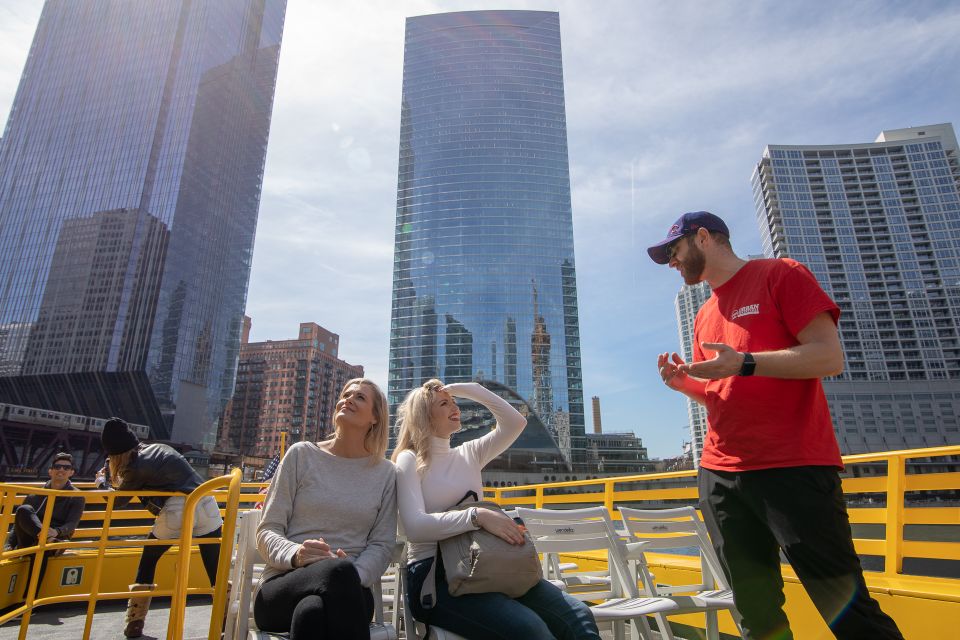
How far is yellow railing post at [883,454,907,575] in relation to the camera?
298cm

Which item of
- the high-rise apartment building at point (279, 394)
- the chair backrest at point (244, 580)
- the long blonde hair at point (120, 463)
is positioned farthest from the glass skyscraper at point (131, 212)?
the chair backrest at point (244, 580)

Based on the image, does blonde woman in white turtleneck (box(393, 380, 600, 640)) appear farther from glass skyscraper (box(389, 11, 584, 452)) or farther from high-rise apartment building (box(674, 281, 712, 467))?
high-rise apartment building (box(674, 281, 712, 467))

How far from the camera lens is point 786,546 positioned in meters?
1.66

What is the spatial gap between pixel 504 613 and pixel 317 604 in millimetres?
740

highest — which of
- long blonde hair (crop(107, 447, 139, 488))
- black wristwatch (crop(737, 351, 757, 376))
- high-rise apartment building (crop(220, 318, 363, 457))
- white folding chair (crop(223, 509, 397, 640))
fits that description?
high-rise apartment building (crop(220, 318, 363, 457))

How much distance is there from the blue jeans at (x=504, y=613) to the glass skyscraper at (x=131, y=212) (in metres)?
74.6

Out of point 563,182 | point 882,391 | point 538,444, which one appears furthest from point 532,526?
point 882,391

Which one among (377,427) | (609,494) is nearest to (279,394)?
(609,494)

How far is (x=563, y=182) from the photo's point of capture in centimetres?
9231

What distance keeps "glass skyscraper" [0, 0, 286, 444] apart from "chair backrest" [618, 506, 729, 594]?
2929 inches

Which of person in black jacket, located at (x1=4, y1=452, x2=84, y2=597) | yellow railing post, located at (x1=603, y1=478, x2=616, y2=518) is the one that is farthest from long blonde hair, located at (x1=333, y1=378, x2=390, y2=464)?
yellow railing post, located at (x1=603, y1=478, x2=616, y2=518)

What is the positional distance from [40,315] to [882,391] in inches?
4936

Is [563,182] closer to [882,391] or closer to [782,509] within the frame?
[882,391]

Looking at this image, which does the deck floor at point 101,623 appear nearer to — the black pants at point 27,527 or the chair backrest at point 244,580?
the black pants at point 27,527
